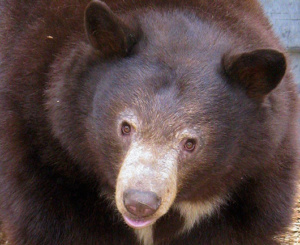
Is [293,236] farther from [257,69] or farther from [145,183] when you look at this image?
[145,183]

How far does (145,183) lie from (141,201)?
10cm

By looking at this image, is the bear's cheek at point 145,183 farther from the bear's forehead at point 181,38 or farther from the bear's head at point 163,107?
the bear's forehead at point 181,38

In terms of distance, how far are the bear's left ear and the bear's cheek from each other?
0.69m

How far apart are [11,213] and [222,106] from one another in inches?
72.6

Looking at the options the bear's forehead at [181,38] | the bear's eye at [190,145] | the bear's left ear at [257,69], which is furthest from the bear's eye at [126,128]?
the bear's left ear at [257,69]

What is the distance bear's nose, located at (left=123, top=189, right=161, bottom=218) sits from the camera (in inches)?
158

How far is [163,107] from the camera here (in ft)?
14.1

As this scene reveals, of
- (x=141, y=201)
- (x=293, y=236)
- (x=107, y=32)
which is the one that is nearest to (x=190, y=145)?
(x=141, y=201)

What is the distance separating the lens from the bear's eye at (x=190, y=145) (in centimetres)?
435

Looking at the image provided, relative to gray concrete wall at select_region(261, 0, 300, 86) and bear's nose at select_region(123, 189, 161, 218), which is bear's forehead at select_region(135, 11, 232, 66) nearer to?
bear's nose at select_region(123, 189, 161, 218)

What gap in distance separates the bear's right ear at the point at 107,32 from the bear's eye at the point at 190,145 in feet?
2.41

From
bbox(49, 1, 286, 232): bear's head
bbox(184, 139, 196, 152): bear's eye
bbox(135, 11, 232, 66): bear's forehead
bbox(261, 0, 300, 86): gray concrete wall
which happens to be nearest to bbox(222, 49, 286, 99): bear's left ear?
bbox(49, 1, 286, 232): bear's head

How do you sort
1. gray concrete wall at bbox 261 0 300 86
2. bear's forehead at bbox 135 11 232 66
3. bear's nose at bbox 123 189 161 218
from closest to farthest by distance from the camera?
bear's nose at bbox 123 189 161 218, bear's forehead at bbox 135 11 232 66, gray concrete wall at bbox 261 0 300 86

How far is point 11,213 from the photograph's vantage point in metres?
5.32
